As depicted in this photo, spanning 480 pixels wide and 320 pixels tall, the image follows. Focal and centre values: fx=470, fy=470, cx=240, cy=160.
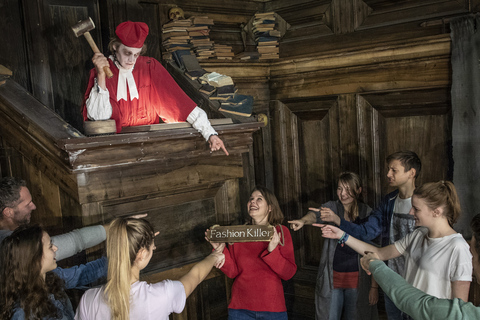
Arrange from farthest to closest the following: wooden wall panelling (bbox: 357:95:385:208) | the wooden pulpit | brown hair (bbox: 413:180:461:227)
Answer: wooden wall panelling (bbox: 357:95:385:208) < the wooden pulpit < brown hair (bbox: 413:180:461:227)

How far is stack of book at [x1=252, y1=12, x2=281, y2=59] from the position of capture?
441 centimetres

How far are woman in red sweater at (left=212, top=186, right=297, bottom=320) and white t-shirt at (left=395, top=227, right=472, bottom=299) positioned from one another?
77 cm

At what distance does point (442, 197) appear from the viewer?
2.47 m

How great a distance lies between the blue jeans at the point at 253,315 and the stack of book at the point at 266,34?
7.90ft

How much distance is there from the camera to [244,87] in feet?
14.8

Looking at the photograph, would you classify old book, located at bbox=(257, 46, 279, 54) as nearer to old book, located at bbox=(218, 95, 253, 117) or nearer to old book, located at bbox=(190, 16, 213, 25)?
old book, located at bbox=(190, 16, 213, 25)

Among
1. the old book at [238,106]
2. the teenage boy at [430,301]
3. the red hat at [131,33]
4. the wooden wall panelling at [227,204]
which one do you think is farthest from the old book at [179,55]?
the teenage boy at [430,301]

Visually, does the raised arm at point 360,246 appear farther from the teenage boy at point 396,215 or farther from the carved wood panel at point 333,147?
the carved wood panel at point 333,147

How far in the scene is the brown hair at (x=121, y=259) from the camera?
2.06 meters

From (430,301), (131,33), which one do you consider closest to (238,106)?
(131,33)

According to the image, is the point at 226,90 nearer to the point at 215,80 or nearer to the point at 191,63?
the point at 215,80

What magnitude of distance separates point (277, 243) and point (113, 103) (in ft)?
4.82

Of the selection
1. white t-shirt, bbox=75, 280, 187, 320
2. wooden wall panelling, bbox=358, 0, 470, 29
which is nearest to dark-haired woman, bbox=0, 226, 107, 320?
white t-shirt, bbox=75, 280, 187, 320

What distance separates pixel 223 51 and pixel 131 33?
51.0 inches
